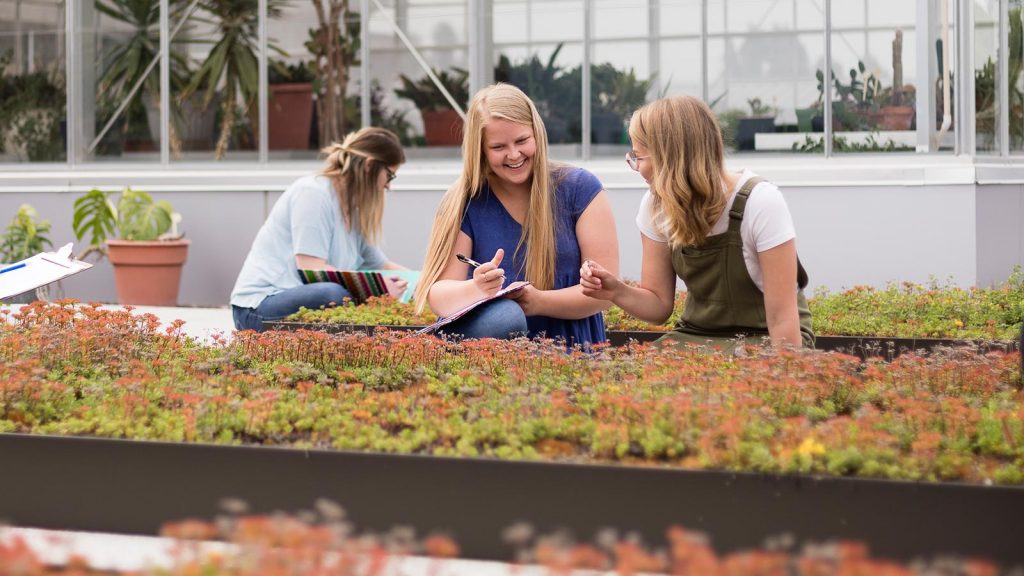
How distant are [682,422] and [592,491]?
0.38 m

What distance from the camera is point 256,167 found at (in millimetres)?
11391

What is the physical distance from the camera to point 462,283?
15.2ft

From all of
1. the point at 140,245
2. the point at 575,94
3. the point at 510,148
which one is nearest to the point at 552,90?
the point at 575,94

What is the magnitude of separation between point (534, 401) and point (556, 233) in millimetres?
1460

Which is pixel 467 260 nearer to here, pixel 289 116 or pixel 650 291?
pixel 650 291

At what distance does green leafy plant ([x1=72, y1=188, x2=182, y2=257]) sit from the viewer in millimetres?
10938

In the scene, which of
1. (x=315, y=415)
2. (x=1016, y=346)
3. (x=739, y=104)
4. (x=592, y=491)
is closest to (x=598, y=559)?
(x=592, y=491)

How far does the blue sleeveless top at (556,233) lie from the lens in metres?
4.83

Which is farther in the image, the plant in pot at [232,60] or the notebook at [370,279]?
the plant in pot at [232,60]

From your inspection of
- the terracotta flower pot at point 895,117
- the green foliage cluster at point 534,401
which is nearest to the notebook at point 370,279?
the green foliage cluster at point 534,401

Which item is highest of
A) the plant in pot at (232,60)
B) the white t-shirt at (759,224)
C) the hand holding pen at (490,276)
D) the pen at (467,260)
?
the plant in pot at (232,60)

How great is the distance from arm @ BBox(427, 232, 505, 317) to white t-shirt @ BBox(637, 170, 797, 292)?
0.62 m

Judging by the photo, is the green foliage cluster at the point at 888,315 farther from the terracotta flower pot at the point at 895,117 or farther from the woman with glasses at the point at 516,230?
the terracotta flower pot at the point at 895,117

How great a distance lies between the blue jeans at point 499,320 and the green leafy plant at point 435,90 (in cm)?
641
